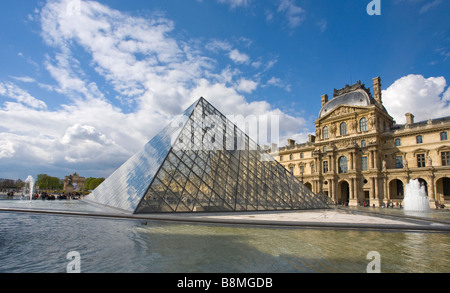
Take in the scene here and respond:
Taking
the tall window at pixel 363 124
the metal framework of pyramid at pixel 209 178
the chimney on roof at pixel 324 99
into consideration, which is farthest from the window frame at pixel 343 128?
the metal framework of pyramid at pixel 209 178

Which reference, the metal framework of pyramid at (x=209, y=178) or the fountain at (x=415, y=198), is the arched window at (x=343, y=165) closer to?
the fountain at (x=415, y=198)

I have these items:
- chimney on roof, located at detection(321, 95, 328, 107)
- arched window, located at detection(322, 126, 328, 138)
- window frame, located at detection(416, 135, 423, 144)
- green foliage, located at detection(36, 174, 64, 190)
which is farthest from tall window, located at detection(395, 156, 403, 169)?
green foliage, located at detection(36, 174, 64, 190)

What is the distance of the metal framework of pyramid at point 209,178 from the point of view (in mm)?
14844

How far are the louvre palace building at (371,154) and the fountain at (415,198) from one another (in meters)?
1.00

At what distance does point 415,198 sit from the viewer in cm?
3002

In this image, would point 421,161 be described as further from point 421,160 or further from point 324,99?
point 324,99

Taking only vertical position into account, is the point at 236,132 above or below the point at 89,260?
above

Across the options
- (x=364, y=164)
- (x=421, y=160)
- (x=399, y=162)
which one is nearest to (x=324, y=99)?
(x=364, y=164)

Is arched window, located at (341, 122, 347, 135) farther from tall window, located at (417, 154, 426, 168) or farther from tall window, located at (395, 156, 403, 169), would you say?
tall window, located at (417, 154, 426, 168)

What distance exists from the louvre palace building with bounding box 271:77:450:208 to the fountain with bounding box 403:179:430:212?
1.00 metres

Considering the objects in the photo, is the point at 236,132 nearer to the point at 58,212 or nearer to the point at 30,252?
the point at 58,212
